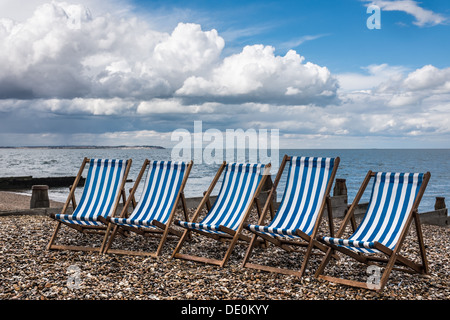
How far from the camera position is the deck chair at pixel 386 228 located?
3.98 meters

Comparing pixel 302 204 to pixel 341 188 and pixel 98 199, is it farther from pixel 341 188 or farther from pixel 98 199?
pixel 341 188

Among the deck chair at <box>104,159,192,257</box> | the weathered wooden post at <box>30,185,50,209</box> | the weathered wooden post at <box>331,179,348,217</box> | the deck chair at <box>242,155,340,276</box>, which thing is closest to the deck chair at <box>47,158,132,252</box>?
the deck chair at <box>104,159,192,257</box>

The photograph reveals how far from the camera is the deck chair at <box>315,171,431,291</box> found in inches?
157

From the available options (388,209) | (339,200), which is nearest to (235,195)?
(388,209)

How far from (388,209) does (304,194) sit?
0.85 metres

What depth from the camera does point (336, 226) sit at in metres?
7.52

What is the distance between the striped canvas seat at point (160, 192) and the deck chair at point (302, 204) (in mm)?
1123

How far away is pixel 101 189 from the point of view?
5762 mm

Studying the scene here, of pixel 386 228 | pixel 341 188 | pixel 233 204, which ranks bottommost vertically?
pixel 341 188
